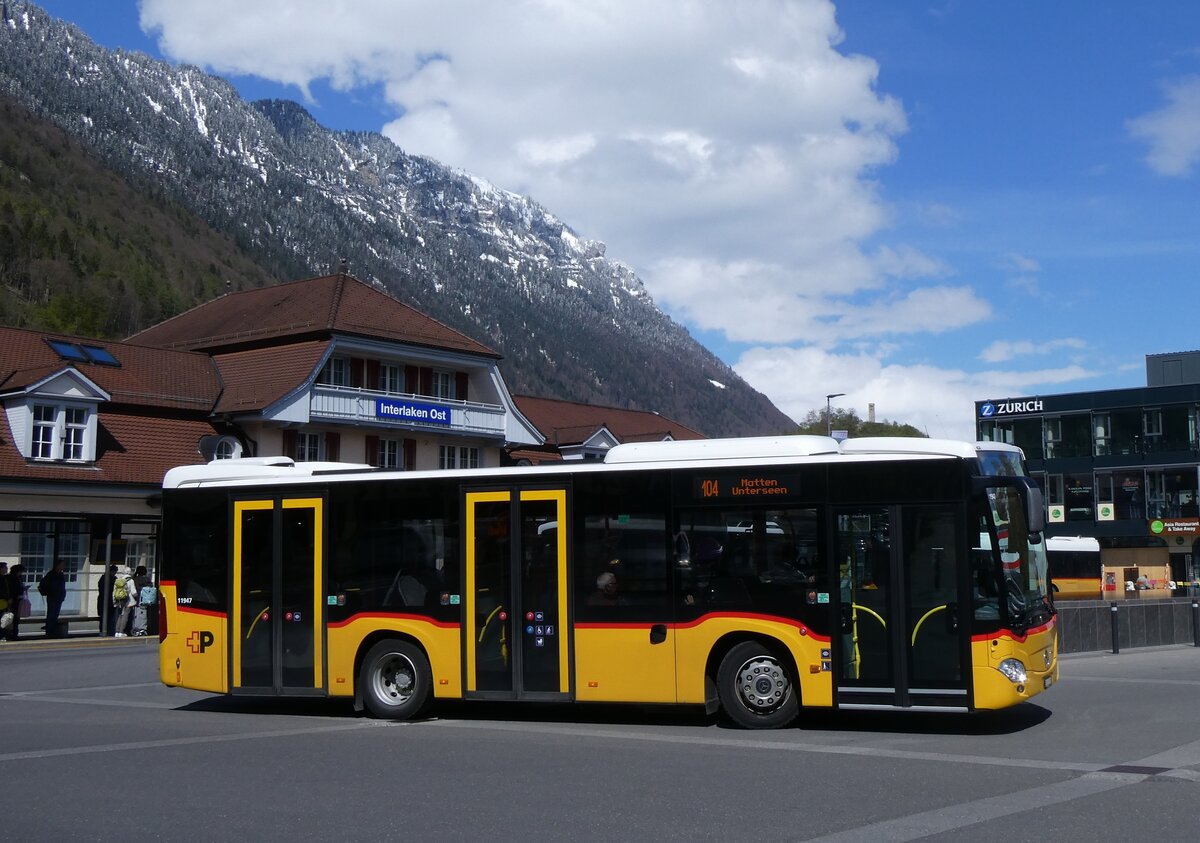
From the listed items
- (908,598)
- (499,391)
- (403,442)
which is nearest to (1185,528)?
(499,391)

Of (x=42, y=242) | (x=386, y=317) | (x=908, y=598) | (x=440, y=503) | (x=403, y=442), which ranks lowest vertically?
(x=908, y=598)

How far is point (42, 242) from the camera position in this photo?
139750 mm

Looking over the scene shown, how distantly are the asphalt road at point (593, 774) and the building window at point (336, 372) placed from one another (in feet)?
105

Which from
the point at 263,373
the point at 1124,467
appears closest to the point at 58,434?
the point at 263,373

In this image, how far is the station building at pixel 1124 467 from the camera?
222 feet

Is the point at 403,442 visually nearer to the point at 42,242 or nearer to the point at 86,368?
the point at 86,368

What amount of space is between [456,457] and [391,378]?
13.5 ft

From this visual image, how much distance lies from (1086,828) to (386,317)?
150 ft

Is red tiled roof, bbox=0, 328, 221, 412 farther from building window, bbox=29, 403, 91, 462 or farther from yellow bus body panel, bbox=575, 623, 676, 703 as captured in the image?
yellow bus body panel, bbox=575, 623, 676, 703

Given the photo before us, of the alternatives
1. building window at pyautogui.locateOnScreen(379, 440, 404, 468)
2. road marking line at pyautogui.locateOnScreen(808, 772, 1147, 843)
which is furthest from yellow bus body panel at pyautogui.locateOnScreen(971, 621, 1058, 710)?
building window at pyautogui.locateOnScreen(379, 440, 404, 468)

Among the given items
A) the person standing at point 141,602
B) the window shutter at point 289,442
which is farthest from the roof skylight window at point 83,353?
the person standing at point 141,602

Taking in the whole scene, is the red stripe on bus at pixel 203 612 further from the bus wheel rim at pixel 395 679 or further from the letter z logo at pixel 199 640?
the bus wheel rim at pixel 395 679

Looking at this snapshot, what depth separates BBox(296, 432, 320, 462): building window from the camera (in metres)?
46.8

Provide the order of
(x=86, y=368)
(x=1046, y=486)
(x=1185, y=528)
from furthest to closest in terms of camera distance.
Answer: (x=1046, y=486) < (x=1185, y=528) < (x=86, y=368)
